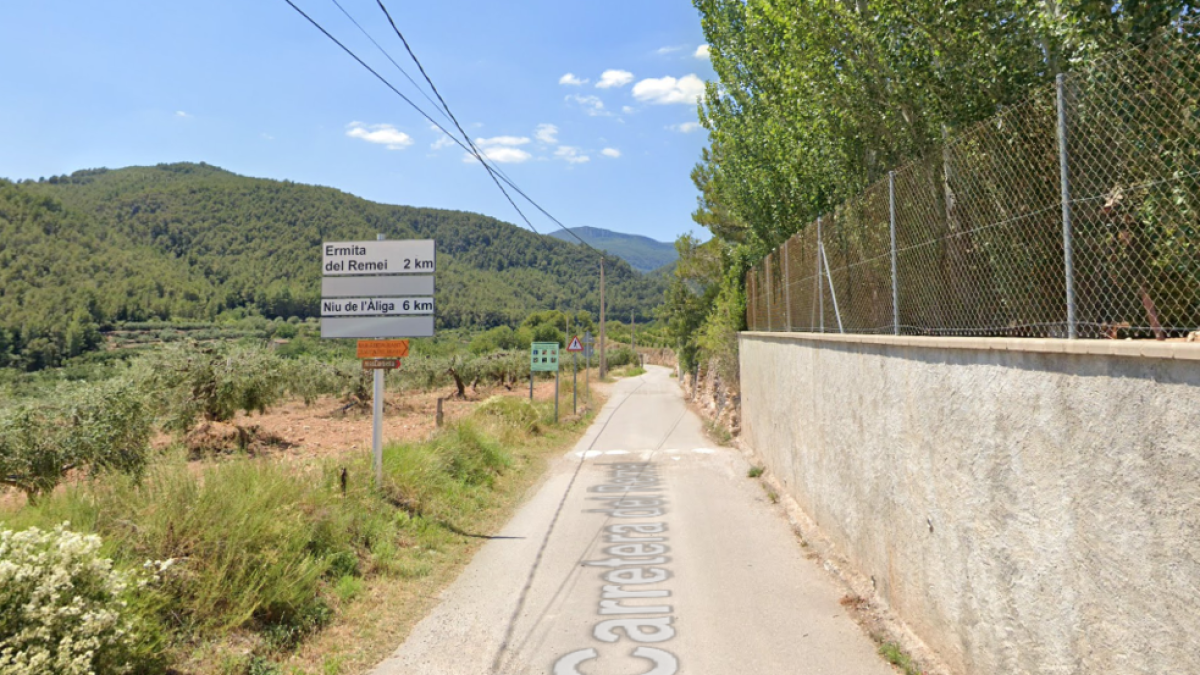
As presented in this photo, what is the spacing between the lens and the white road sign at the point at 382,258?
974cm

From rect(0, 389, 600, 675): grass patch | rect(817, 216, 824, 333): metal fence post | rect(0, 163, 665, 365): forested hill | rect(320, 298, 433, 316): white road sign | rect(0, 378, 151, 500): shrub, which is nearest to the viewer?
rect(0, 389, 600, 675): grass patch

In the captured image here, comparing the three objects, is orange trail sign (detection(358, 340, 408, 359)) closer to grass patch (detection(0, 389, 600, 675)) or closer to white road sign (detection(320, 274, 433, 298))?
white road sign (detection(320, 274, 433, 298))

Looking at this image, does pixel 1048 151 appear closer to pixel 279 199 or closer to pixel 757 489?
pixel 757 489

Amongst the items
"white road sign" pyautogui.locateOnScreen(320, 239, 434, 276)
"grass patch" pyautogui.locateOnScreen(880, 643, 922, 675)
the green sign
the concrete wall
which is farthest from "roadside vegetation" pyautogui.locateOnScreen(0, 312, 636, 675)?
the green sign

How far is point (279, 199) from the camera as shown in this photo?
116625 mm

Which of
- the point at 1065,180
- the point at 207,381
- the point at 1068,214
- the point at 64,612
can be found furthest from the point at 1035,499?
the point at 207,381

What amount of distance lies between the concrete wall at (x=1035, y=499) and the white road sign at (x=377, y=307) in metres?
5.99

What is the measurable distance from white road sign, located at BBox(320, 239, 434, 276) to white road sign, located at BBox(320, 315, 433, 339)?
647 millimetres

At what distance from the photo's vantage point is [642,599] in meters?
6.20

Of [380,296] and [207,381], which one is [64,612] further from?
[207,381]

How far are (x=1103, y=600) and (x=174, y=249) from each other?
11177cm

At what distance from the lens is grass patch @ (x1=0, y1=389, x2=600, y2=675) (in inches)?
184

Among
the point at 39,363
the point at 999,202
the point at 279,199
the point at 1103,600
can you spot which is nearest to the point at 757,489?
the point at 999,202

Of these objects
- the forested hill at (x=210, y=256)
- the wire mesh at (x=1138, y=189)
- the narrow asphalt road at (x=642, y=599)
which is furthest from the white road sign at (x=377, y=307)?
the forested hill at (x=210, y=256)
